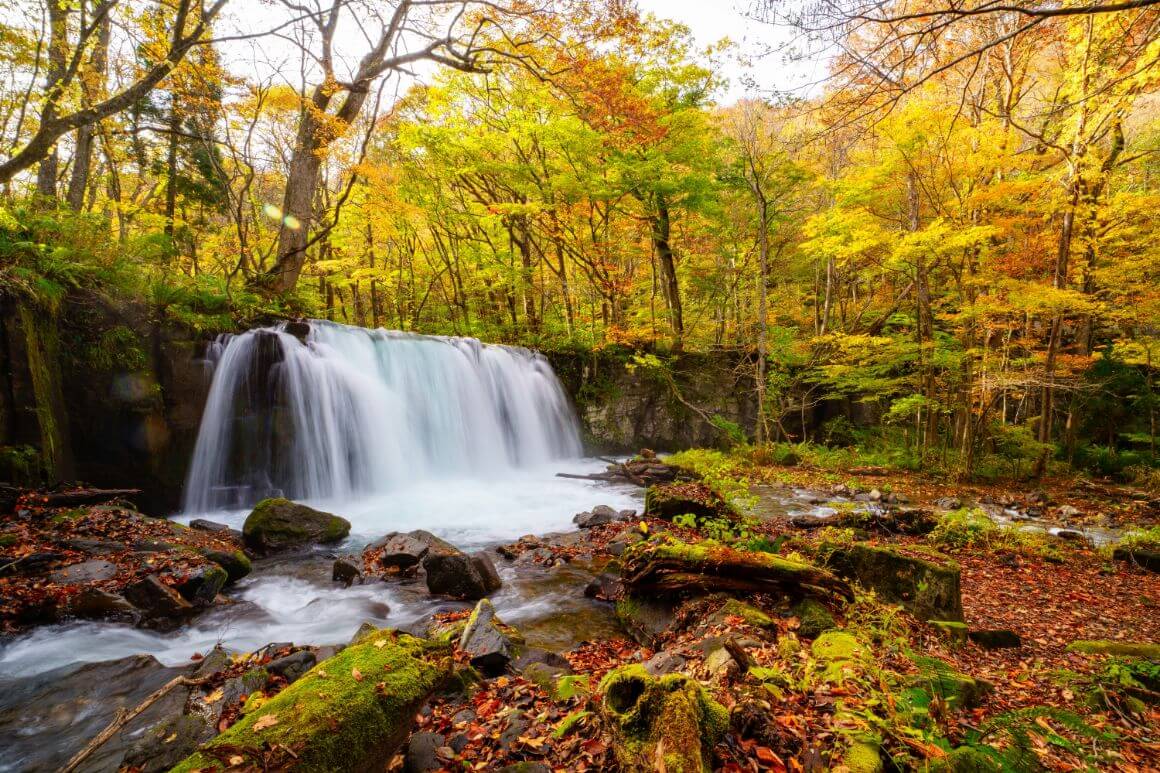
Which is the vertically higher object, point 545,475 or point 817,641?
point 817,641

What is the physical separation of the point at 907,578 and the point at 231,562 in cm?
684

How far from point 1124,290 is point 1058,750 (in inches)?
532

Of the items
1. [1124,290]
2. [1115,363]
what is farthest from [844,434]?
[1124,290]

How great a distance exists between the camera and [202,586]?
5.02 meters

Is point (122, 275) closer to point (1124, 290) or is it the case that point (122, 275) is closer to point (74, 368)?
point (74, 368)

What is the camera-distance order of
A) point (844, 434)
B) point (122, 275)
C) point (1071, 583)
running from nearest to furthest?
point (1071, 583)
point (122, 275)
point (844, 434)

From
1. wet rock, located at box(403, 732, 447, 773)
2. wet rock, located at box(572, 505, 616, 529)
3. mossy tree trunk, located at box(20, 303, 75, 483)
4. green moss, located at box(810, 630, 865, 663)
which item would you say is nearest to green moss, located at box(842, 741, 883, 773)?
green moss, located at box(810, 630, 865, 663)

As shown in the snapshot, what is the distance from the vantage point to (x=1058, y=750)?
2.18 metres

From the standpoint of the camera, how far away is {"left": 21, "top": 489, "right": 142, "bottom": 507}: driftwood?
19.3ft

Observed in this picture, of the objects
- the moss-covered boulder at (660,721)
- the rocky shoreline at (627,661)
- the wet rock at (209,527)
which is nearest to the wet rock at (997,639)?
the rocky shoreline at (627,661)

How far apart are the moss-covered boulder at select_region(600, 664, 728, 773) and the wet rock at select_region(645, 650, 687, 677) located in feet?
2.35

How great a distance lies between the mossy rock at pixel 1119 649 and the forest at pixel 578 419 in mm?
48

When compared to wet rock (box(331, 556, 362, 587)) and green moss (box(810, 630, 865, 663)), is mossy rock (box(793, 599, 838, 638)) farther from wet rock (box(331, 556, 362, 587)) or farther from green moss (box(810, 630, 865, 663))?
wet rock (box(331, 556, 362, 587))

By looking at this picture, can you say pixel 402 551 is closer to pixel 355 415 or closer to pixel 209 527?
pixel 209 527
